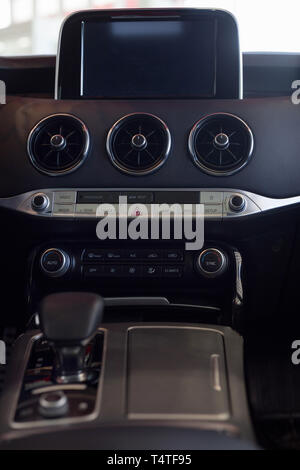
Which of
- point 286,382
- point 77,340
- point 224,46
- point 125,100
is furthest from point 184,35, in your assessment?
point 286,382

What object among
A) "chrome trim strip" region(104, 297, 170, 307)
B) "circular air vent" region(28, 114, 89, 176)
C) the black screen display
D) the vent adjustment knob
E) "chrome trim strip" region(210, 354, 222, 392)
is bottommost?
"chrome trim strip" region(210, 354, 222, 392)

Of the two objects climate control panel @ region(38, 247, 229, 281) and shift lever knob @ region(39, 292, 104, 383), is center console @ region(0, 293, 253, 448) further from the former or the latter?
climate control panel @ region(38, 247, 229, 281)

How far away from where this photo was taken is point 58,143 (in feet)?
4.25

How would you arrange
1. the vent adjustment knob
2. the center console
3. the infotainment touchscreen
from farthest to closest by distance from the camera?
the infotainment touchscreen, the vent adjustment knob, the center console

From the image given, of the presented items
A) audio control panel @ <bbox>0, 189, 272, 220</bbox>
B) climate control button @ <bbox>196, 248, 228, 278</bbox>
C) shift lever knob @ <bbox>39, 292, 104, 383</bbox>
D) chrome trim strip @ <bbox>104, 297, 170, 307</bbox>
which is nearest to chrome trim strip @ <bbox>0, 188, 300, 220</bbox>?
audio control panel @ <bbox>0, 189, 272, 220</bbox>

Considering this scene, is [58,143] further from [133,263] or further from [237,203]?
[237,203]

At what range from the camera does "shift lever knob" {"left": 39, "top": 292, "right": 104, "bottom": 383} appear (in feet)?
3.06

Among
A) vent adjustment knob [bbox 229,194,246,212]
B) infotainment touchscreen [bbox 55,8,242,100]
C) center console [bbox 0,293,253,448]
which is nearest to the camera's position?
center console [bbox 0,293,253,448]

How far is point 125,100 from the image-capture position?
1.36m

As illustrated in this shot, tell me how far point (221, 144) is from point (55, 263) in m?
0.51

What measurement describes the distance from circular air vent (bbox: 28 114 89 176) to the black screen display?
0.43 ft

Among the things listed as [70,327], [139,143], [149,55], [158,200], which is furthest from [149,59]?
[70,327]

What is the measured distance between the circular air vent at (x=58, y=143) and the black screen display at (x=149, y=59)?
13 centimetres

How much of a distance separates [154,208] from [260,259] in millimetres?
322
